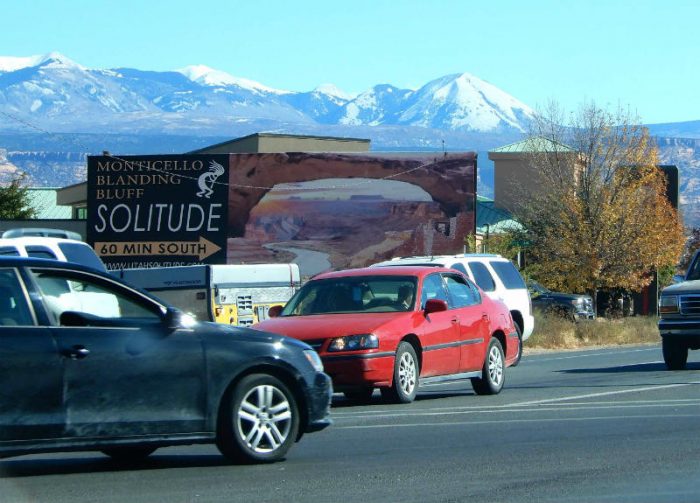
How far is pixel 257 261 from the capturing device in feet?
181

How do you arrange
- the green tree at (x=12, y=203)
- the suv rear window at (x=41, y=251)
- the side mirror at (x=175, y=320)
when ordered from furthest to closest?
the green tree at (x=12, y=203), the suv rear window at (x=41, y=251), the side mirror at (x=175, y=320)

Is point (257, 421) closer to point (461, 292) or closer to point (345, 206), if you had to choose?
point (461, 292)

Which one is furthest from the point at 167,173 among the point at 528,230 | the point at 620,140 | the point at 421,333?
the point at 421,333

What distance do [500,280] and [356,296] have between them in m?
8.91

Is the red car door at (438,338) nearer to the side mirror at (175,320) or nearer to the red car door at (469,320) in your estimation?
the red car door at (469,320)

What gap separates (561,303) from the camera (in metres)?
43.9

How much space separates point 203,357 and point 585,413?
5.41 metres

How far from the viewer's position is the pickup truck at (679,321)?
67.7ft

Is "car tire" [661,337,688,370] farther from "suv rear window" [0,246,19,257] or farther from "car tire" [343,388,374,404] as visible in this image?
"suv rear window" [0,246,19,257]

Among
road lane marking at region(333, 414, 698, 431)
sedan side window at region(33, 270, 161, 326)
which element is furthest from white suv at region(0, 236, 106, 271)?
sedan side window at region(33, 270, 161, 326)

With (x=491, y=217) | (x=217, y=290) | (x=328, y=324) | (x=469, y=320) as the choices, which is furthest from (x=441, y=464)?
(x=491, y=217)

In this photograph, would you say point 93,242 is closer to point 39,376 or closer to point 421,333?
point 421,333

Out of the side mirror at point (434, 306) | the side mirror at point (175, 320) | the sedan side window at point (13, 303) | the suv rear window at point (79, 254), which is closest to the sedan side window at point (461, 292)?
the side mirror at point (434, 306)

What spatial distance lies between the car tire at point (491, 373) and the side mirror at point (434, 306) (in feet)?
4.79
